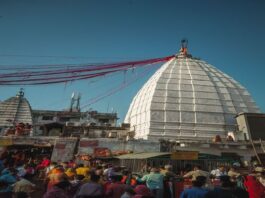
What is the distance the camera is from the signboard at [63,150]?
22766 millimetres

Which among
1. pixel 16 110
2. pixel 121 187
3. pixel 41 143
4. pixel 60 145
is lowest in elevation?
pixel 121 187

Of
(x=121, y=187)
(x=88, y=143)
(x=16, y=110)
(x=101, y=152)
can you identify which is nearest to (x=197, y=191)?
(x=121, y=187)

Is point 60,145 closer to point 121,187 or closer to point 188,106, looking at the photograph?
point 188,106

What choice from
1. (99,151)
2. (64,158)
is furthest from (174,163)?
(64,158)

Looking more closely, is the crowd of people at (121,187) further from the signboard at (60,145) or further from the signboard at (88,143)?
the signboard at (60,145)

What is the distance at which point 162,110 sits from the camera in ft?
93.5

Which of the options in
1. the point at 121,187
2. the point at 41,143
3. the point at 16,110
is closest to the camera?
the point at 121,187

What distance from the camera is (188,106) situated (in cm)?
2903

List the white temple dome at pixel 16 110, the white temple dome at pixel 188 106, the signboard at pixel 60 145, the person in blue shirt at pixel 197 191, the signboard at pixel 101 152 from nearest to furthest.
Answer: the person in blue shirt at pixel 197 191, the signboard at pixel 101 152, the signboard at pixel 60 145, the white temple dome at pixel 188 106, the white temple dome at pixel 16 110

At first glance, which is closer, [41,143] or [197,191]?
[197,191]

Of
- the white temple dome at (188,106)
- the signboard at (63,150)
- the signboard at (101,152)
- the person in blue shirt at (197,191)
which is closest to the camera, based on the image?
the person in blue shirt at (197,191)

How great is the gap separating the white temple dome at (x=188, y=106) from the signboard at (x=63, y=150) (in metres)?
8.06

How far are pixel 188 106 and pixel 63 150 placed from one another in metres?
14.4

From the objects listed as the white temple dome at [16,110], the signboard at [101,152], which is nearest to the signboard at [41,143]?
the signboard at [101,152]
